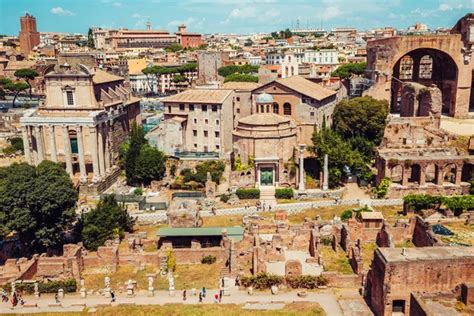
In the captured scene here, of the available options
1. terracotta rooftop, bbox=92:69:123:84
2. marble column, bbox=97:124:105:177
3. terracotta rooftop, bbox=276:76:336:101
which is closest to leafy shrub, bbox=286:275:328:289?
marble column, bbox=97:124:105:177

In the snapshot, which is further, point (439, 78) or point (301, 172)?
point (439, 78)

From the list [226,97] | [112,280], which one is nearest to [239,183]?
[226,97]

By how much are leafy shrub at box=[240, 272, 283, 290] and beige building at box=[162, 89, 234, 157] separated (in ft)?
90.2

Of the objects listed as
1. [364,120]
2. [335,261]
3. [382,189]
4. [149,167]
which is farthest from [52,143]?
[382,189]

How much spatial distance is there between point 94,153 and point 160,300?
2761 centimetres

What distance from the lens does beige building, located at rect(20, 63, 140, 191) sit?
2069 inches

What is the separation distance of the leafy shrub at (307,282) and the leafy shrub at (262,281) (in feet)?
2.63

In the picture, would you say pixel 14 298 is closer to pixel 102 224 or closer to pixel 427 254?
pixel 102 224

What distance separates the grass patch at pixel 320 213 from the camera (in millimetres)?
43406

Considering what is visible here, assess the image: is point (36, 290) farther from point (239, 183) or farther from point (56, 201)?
point (239, 183)

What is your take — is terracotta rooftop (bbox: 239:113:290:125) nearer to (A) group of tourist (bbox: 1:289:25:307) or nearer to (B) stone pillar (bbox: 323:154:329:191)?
(B) stone pillar (bbox: 323:154:329:191)

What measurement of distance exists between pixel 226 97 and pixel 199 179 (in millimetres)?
12094

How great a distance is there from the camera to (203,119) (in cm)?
5825

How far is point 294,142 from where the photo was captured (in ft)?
174
